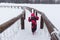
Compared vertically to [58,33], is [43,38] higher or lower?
lower

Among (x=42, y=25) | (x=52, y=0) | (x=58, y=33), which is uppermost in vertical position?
(x=58, y=33)

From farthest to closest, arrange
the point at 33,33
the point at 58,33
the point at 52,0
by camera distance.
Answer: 1. the point at 52,0
2. the point at 33,33
3. the point at 58,33

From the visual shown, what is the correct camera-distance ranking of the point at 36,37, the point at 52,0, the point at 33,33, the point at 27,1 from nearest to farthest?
1. the point at 36,37
2. the point at 33,33
3. the point at 27,1
4. the point at 52,0

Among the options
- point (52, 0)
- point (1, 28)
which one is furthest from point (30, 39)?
point (52, 0)

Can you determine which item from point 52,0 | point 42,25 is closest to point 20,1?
point 52,0

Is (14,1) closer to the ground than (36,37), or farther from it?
closer to the ground

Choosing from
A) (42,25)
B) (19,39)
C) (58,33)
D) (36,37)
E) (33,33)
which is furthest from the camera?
(42,25)

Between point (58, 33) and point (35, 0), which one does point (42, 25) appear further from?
point (35, 0)

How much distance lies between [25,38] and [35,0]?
70.3 metres

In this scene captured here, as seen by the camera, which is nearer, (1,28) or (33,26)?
(1,28)

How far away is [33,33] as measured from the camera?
8.98 metres

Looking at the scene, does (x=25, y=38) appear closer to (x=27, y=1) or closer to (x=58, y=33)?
(x=58, y=33)

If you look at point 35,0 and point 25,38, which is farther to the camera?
point 35,0

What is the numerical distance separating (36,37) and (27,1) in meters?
65.4
